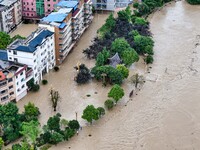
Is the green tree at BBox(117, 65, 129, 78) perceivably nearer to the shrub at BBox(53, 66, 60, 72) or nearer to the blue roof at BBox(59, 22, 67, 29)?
the shrub at BBox(53, 66, 60, 72)

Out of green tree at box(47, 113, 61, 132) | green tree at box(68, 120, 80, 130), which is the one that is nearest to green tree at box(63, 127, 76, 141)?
green tree at box(68, 120, 80, 130)

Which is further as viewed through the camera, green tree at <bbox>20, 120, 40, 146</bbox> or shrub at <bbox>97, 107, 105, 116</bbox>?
shrub at <bbox>97, 107, 105, 116</bbox>

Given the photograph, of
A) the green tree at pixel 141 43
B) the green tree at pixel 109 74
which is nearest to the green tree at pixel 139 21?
the green tree at pixel 141 43

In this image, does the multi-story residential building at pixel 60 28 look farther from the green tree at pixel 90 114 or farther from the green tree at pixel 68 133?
the green tree at pixel 68 133

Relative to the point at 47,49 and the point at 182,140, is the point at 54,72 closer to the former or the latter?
the point at 47,49

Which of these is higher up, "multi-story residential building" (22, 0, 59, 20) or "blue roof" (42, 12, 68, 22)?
"blue roof" (42, 12, 68, 22)

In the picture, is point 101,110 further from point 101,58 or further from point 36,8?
point 36,8
